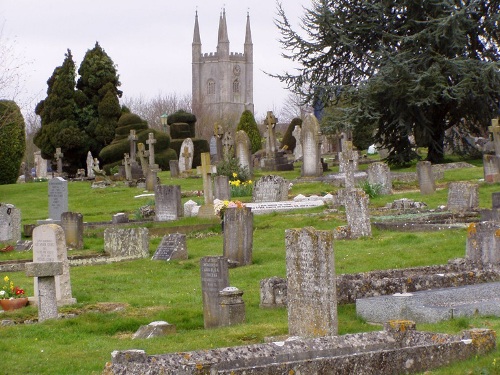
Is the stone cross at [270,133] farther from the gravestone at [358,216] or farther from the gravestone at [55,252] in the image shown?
the gravestone at [55,252]

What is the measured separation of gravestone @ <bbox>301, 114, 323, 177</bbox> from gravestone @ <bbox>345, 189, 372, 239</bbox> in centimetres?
1676

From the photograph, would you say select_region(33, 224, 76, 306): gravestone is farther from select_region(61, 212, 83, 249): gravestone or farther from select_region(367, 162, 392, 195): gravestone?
select_region(367, 162, 392, 195): gravestone

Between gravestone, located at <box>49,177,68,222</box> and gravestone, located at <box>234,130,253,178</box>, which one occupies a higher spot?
gravestone, located at <box>234,130,253,178</box>

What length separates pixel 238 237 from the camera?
62.3ft

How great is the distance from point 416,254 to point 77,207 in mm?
18530

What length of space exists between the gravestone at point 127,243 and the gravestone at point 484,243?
7.80 m

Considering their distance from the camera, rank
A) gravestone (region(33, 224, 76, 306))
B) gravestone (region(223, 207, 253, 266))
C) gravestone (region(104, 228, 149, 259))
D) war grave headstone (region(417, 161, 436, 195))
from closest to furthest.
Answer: gravestone (region(33, 224, 76, 306)) → gravestone (region(223, 207, 253, 266)) → gravestone (region(104, 228, 149, 259)) → war grave headstone (region(417, 161, 436, 195))

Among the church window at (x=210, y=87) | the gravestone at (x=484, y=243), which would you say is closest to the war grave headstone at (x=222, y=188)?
the gravestone at (x=484, y=243)

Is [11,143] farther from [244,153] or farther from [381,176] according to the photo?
[381,176]

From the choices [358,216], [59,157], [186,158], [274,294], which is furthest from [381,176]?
[59,157]

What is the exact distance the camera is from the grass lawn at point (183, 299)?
11516 mm

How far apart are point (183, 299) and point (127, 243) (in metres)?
6.09

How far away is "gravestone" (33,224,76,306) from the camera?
1589cm

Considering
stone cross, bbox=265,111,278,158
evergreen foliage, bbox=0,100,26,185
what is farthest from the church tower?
stone cross, bbox=265,111,278,158
